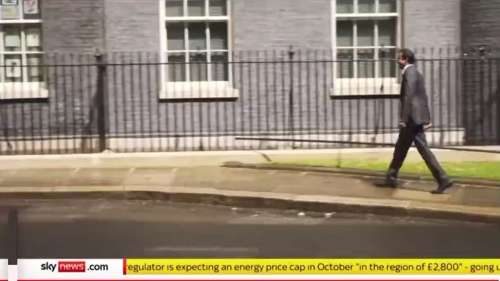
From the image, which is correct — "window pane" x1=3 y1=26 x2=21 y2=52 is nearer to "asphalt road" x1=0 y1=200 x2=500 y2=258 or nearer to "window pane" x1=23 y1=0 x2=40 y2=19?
"window pane" x1=23 y1=0 x2=40 y2=19

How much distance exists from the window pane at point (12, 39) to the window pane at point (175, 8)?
263cm

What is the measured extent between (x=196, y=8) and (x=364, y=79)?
3.18 m

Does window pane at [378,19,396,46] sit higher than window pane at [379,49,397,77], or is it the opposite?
window pane at [378,19,396,46]

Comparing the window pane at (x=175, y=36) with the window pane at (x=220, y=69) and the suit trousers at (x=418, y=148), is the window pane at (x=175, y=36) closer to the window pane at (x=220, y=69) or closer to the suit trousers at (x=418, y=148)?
the window pane at (x=220, y=69)

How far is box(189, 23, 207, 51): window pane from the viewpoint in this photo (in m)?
14.2

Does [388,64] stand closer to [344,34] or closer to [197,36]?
[344,34]

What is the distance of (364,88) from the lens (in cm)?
1403

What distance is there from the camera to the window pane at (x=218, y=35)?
A: 14.2m

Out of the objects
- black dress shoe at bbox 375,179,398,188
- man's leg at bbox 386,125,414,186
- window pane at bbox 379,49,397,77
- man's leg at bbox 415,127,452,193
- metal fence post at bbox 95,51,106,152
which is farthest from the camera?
window pane at bbox 379,49,397,77

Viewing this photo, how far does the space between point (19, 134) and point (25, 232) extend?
554 centimetres

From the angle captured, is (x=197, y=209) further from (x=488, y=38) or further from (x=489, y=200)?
(x=488, y=38)

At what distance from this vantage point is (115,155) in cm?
1312

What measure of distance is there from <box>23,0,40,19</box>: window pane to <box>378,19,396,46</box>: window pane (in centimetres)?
596

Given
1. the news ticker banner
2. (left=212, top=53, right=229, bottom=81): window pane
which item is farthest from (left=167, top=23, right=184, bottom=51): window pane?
the news ticker banner
